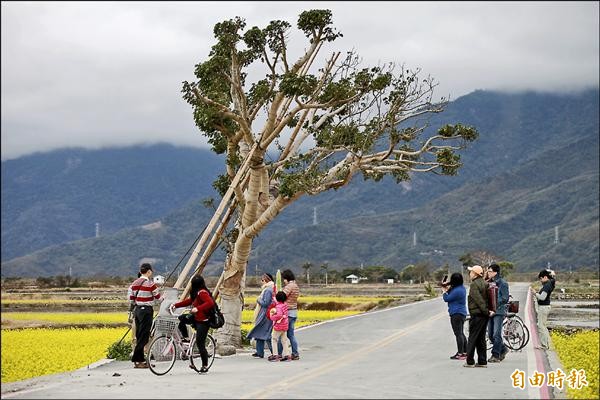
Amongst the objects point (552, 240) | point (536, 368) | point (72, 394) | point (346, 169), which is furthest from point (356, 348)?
point (552, 240)

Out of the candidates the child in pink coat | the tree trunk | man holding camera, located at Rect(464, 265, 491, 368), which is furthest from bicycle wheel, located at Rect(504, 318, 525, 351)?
the tree trunk

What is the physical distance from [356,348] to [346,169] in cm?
448

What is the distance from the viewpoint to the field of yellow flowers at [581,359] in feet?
45.3

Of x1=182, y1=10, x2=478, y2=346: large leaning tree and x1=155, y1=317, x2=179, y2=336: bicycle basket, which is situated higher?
x1=182, y1=10, x2=478, y2=346: large leaning tree

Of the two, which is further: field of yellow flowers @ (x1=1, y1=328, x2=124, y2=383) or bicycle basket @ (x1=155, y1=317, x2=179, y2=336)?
field of yellow flowers @ (x1=1, y1=328, x2=124, y2=383)

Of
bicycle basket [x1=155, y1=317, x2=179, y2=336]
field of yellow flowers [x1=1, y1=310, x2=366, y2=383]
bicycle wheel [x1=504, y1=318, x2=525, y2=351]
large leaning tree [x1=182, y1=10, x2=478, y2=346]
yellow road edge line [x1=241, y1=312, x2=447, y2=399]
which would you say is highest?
large leaning tree [x1=182, y1=10, x2=478, y2=346]

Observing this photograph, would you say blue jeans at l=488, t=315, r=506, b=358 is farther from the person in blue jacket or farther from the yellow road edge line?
the yellow road edge line

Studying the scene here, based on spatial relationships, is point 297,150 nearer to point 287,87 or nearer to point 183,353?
point 287,87

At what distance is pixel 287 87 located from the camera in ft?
66.9

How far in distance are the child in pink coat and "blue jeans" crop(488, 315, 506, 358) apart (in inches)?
171

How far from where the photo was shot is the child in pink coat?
19.5 metres

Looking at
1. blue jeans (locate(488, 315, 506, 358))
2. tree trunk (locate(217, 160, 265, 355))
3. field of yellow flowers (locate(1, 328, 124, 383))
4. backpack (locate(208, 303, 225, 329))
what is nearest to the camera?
backpack (locate(208, 303, 225, 329))

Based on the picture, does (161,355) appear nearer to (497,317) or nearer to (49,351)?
(497,317)

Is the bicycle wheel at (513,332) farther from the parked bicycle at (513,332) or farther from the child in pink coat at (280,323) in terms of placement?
the child in pink coat at (280,323)
